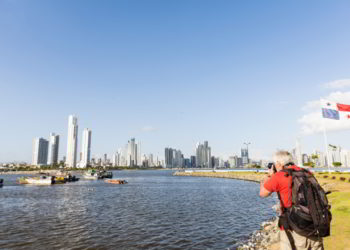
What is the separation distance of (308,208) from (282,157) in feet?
3.97

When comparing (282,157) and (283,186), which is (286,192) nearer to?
(283,186)

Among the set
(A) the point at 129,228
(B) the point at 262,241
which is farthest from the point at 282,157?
(A) the point at 129,228

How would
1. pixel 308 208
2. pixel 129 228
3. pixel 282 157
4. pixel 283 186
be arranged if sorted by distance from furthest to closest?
pixel 129 228 → pixel 282 157 → pixel 283 186 → pixel 308 208

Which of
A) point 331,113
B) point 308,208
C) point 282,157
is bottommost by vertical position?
point 308,208

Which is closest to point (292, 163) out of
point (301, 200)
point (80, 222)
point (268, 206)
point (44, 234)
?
point (301, 200)

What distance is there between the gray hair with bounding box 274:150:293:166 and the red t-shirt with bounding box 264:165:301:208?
0.26m

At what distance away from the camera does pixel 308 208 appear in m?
4.80

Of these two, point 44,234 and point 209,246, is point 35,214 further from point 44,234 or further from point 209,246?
point 209,246

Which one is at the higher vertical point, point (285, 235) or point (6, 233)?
point (285, 235)

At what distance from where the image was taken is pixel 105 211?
105ft

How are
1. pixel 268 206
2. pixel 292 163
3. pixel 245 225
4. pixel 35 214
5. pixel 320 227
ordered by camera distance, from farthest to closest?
pixel 268 206 → pixel 35 214 → pixel 245 225 → pixel 292 163 → pixel 320 227

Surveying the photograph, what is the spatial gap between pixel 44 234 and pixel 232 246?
16.7 meters

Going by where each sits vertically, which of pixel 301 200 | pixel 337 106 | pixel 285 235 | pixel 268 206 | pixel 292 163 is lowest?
pixel 268 206

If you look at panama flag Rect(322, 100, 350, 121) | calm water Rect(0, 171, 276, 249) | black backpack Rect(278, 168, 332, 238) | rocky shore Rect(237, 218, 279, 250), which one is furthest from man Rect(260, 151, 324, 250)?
panama flag Rect(322, 100, 350, 121)
